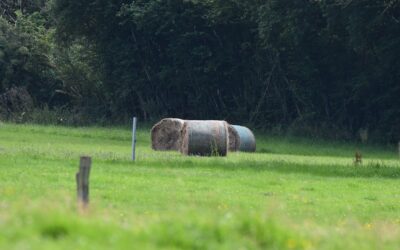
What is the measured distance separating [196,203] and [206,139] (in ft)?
54.6

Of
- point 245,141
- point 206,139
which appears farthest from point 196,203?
point 245,141

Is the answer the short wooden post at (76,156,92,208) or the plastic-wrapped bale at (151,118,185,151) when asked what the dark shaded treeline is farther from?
the short wooden post at (76,156,92,208)

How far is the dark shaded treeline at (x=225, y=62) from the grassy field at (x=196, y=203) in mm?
11034

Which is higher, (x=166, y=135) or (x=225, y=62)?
(x=225, y=62)

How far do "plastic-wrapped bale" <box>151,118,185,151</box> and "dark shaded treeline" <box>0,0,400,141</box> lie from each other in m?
11.8

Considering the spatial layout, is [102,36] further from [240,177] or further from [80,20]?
[240,177]

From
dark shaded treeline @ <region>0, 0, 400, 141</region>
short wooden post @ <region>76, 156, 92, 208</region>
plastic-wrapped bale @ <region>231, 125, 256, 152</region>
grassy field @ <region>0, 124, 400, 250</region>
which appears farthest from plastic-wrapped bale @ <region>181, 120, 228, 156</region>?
short wooden post @ <region>76, 156, 92, 208</region>

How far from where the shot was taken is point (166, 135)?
1565 inches

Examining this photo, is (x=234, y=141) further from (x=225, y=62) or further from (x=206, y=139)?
(x=225, y=62)

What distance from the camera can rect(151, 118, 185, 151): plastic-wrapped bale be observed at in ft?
129

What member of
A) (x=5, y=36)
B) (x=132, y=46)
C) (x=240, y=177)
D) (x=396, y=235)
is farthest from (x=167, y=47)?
(x=396, y=235)

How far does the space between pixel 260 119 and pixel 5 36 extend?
56.4ft

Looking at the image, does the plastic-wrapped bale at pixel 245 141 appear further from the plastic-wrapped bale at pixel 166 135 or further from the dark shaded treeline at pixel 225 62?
the dark shaded treeline at pixel 225 62

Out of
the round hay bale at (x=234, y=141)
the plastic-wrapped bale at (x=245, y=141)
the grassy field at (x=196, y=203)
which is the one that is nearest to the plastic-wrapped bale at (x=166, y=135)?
the grassy field at (x=196, y=203)
